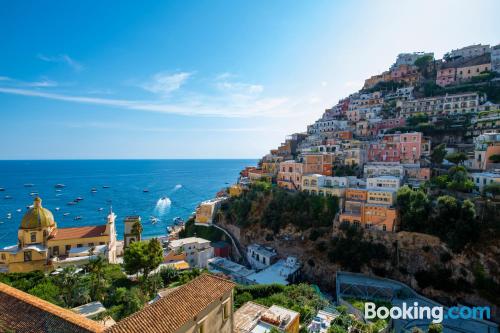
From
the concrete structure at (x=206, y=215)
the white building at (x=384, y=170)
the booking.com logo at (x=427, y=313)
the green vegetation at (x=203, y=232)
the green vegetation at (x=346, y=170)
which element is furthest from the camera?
the concrete structure at (x=206, y=215)

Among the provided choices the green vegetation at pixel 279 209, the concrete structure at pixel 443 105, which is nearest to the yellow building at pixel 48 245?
the green vegetation at pixel 279 209

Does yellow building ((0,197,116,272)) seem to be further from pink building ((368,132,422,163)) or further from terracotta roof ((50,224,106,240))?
pink building ((368,132,422,163))

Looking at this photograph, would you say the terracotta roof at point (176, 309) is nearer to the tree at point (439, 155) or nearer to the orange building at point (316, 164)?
the orange building at point (316, 164)

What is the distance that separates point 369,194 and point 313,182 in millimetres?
9676

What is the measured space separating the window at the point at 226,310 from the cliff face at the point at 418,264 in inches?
1054

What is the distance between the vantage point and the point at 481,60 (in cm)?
6372

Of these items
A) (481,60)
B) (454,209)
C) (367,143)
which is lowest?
(454,209)

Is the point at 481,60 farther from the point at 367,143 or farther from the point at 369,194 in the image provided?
the point at 369,194

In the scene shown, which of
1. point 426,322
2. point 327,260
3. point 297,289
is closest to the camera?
point 426,322

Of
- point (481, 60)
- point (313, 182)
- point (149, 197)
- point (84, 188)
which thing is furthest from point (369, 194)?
point (84, 188)

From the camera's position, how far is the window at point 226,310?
13555 mm

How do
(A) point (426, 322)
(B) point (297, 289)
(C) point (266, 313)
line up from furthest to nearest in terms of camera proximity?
(B) point (297, 289) → (A) point (426, 322) → (C) point (266, 313)

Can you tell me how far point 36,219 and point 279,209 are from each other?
113ft

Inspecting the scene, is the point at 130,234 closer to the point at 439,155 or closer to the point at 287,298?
the point at 287,298
